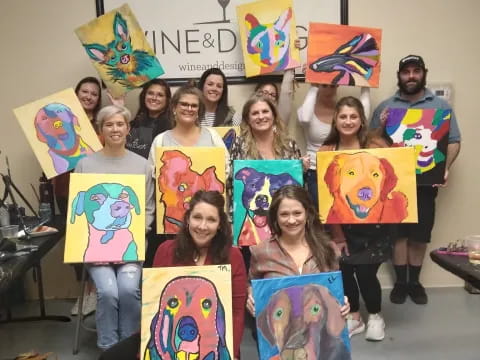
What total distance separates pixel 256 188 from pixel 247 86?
1.14 meters

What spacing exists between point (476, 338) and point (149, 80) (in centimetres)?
244

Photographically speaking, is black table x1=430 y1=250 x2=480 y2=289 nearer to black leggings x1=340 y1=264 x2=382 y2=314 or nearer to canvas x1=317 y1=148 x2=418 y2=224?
canvas x1=317 y1=148 x2=418 y2=224

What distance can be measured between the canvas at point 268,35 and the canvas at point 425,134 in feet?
2.38

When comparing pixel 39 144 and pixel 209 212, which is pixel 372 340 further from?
pixel 39 144

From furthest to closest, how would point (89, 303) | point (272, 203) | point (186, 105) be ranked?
point (89, 303) → point (186, 105) → point (272, 203)

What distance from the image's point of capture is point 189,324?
1737 mm

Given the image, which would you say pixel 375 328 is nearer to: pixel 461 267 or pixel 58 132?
pixel 461 267

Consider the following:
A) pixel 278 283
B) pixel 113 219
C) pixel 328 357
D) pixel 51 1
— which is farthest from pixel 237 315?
pixel 51 1

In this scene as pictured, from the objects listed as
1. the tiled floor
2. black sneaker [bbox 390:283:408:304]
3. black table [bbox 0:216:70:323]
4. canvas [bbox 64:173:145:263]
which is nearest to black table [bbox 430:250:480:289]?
the tiled floor

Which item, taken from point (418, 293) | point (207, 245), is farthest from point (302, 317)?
point (418, 293)

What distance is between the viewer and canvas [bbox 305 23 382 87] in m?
2.86

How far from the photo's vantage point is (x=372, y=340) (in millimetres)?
2699

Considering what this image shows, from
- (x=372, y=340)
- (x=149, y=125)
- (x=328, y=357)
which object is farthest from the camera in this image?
(x=149, y=125)

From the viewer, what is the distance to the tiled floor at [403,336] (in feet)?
8.43
